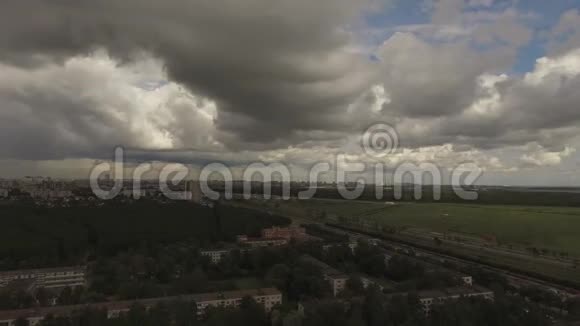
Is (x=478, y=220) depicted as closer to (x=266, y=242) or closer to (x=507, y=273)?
(x=507, y=273)

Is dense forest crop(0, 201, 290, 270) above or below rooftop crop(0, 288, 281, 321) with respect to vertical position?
above

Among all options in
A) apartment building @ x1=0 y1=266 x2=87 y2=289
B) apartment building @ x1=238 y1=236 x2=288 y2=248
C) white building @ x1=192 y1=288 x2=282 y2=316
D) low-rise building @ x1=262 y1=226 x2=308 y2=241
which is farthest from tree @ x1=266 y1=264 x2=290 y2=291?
low-rise building @ x1=262 y1=226 x2=308 y2=241

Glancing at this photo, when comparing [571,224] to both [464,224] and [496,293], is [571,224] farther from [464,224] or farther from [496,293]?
[496,293]

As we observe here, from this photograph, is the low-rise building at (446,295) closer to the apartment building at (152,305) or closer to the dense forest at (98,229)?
the apartment building at (152,305)

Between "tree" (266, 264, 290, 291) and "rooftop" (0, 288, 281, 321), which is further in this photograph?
"tree" (266, 264, 290, 291)

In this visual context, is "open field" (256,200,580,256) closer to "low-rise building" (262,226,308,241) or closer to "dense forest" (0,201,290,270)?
"low-rise building" (262,226,308,241)

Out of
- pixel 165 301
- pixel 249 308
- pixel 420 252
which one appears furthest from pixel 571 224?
pixel 165 301

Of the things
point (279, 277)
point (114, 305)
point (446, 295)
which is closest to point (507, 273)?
point (446, 295)
